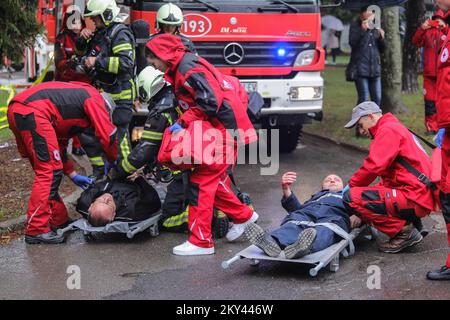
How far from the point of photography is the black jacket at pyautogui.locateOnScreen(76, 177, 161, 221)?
21.2 ft

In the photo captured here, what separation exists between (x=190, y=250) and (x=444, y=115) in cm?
223

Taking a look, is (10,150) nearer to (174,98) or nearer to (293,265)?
(174,98)

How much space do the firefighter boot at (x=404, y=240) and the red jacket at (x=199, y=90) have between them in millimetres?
1379

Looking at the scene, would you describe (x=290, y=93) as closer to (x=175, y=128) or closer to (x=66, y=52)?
(x=66, y=52)

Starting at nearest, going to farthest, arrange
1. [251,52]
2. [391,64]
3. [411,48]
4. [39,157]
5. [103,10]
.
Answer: [39,157] < [103,10] < [251,52] < [391,64] < [411,48]

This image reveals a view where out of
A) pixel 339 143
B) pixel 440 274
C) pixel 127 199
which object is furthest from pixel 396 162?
pixel 339 143

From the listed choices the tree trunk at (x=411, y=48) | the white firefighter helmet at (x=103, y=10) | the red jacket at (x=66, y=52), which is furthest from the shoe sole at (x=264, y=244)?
the tree trunk at (x=411, y=48)

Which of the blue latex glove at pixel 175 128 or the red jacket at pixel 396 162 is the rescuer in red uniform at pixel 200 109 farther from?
the red jacket at pixel 396 162

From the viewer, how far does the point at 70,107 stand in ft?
21.0

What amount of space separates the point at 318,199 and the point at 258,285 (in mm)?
1328

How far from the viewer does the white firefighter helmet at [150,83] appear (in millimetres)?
6871

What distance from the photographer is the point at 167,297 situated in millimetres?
5000
